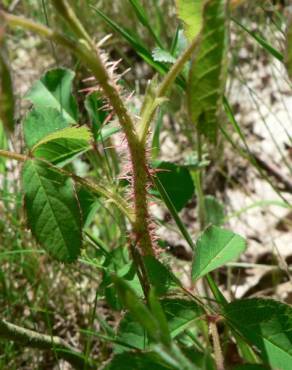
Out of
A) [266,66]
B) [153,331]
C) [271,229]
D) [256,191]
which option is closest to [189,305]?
[153,331]

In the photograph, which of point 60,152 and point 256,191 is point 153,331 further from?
point 256,191

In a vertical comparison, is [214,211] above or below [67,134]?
below

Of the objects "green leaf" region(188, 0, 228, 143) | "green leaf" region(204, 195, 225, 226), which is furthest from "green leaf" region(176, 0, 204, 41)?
"green leaf" region(204, 195, 225, 226)

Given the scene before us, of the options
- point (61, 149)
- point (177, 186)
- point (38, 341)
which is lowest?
point (38, 341)

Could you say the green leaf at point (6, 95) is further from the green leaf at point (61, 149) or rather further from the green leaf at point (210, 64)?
the green leaf at point (61, 149)

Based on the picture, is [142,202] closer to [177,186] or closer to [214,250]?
[214,250]

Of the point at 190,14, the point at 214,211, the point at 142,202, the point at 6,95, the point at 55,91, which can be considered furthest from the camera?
the point at 214,211

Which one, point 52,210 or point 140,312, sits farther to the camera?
point 52,210

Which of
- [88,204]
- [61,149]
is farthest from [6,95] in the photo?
[88,204]
